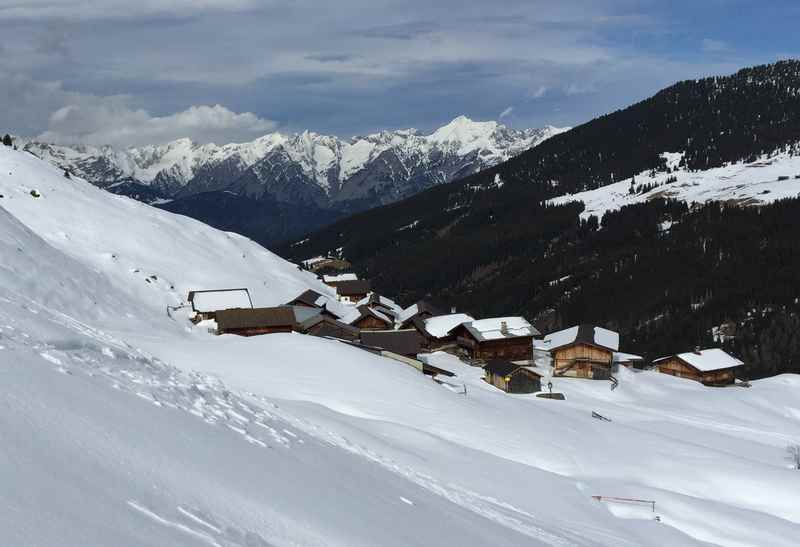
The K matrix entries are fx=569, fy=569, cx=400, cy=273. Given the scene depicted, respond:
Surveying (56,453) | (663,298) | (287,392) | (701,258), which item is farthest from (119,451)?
(701,258)

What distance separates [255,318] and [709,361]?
6027 cm

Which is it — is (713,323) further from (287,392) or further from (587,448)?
(287,392)

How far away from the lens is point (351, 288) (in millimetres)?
106062

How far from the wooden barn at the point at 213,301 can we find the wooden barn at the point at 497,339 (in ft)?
95.4

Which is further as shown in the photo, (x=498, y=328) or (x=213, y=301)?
(x=498, y=328)

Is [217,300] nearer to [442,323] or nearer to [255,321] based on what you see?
[255,321]

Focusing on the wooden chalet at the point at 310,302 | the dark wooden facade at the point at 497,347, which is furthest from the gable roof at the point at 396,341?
the wooden chalet at the point at 310,302

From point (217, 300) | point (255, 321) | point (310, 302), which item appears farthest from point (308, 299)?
point (255, 321)

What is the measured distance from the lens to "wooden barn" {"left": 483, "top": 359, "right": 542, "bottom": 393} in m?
58.5

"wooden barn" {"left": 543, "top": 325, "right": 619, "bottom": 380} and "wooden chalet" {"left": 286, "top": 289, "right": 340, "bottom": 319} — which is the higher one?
"wooden chalet" {"left": 286, "top": 289, "right": 340, "bottom": 319}

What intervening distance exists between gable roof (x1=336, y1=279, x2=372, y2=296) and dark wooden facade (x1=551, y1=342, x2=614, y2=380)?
4409cm

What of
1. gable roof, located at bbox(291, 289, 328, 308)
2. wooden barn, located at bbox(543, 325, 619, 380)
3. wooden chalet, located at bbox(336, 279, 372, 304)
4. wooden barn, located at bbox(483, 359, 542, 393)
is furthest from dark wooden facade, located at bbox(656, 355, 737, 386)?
wooden chalet, located at bbox(336, 279, 372, 304)

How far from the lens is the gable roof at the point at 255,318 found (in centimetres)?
5800

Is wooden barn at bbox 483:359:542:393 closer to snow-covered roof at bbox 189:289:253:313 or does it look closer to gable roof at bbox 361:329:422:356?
gable roof at bbox 361:329:422:356
